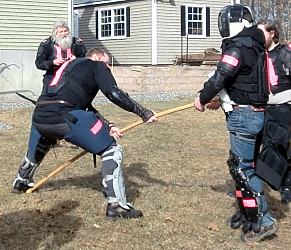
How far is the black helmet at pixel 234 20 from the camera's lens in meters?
5.04

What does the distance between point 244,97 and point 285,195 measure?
6.14ft

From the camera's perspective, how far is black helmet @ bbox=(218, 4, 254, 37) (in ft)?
16.5

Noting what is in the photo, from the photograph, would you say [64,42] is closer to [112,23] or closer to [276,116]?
[276,116]

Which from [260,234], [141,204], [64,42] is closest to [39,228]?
[141,204]

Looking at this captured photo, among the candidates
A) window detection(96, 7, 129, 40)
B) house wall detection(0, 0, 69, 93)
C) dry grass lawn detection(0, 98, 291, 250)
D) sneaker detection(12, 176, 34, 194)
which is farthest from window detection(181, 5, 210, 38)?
A: sneaker detection(12, 176, 34, 194)

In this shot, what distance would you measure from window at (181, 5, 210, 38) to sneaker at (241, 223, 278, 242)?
23.0 metres

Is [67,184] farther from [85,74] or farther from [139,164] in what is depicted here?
[85,74]

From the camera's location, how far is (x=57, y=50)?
828 cm


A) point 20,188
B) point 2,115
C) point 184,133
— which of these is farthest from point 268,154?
point 2,115

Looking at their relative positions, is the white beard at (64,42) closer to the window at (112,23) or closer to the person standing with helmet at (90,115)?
the person standing with helmet at (90,115)

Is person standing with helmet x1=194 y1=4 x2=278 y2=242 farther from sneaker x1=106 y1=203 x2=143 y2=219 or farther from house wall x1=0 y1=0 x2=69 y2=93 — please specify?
house wall x1=0 y1=0 x2=69 y2=93

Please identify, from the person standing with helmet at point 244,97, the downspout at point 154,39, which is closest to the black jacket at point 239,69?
the person standing with helmet at point 244,97

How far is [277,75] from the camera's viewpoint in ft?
18.0

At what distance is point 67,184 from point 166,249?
256cm
